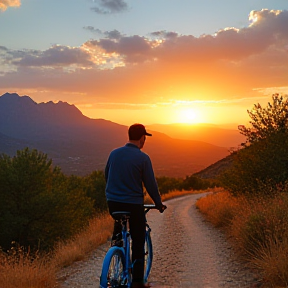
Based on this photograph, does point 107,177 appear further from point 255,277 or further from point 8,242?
point 8,242

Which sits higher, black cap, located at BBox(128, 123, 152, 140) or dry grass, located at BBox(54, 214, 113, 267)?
black cap, located at BBox(128, 123, 152, 140)

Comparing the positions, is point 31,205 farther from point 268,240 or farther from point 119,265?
point 119,265

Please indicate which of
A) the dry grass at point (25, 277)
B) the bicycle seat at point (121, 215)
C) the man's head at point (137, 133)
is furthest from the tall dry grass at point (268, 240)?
the dry grass at point (25, 277)

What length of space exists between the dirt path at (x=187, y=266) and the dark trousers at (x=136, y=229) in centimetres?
152

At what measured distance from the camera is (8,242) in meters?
23.4

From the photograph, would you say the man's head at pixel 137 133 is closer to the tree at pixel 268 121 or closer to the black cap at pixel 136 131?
the black cap at pixel 136 131

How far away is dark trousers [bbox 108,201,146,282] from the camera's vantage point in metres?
5.54

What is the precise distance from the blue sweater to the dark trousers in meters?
0.09

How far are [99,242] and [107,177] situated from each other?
21.0 feet

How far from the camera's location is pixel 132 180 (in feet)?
18.0

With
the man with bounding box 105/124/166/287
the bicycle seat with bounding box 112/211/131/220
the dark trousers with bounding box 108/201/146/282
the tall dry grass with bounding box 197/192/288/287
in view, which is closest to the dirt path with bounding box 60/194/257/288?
the tall dry grass with bounding box 197/192/288/287

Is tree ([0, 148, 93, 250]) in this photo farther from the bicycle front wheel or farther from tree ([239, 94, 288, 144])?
the bicycle front wheel

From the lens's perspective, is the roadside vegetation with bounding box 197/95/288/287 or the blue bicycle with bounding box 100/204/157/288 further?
the roadside vegetation with bounding box 197/95/288/287

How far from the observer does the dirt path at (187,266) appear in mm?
7387
